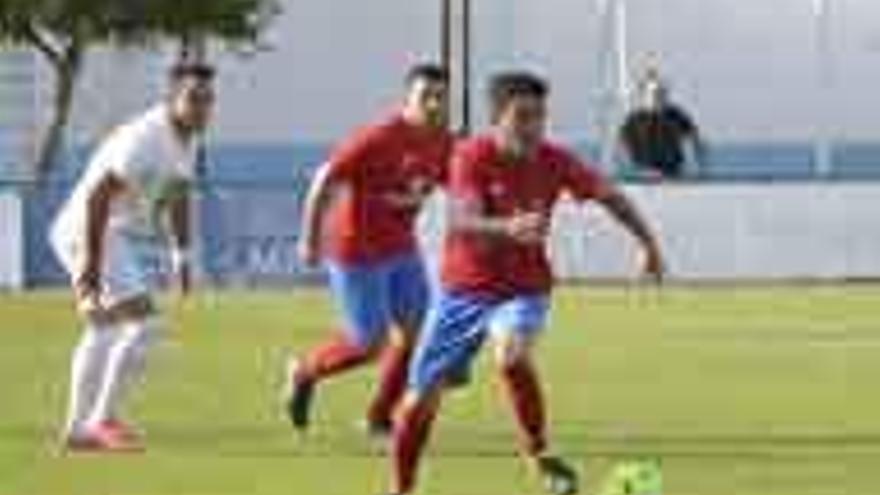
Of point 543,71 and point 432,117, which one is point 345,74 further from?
point 432,117

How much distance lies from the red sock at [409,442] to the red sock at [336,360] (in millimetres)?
3948

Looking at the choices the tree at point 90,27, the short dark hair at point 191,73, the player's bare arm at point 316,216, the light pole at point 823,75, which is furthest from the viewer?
the light pole at point 823,75

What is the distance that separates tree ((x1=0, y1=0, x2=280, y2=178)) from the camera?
53.6 m

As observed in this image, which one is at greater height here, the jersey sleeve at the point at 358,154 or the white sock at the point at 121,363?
the jersey sleeve at the point at 358,154

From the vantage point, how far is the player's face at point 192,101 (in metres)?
17.5

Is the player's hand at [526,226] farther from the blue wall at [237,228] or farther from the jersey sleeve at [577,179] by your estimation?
the blue wall at [237,228]

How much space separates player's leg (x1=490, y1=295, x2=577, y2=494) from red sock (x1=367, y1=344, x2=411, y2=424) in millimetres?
2510

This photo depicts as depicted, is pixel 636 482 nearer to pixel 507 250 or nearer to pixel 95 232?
pixel 507 250

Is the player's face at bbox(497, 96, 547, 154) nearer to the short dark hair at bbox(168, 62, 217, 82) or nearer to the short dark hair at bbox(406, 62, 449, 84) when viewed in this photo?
the short dark hair at bbox(406, 62, 449, 84)

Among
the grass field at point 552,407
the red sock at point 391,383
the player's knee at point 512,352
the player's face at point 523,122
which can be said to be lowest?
the grass field at point 552,407

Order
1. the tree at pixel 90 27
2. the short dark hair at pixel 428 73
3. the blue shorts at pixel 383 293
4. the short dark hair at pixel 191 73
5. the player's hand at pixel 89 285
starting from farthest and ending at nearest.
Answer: the tree at pixel 90 27
the blue shorts at pixel 383 293
the player's hand at pixel 89 285
the short dark hair at pixel 191 73
the short dark hair at pixel 428 73

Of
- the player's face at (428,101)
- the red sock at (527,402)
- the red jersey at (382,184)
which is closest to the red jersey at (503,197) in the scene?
the red sock at (527,402)

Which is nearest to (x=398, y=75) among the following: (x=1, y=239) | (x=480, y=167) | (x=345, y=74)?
(x=345, y=74)

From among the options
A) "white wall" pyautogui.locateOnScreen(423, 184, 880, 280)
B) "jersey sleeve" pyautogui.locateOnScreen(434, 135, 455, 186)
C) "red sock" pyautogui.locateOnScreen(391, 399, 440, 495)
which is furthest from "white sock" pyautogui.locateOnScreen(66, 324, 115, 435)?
"white wall" pyautogui.locateOnScreen(423, 184, 880, 280)
